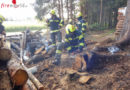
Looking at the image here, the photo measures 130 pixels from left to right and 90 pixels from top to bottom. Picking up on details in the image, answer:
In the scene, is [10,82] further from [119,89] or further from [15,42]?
[15,42]

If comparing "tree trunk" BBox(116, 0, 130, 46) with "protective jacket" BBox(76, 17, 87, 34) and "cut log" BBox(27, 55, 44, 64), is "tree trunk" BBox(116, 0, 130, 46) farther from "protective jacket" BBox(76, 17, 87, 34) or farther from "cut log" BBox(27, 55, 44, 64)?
"cut log" BBox(27, 55, 44, 64)

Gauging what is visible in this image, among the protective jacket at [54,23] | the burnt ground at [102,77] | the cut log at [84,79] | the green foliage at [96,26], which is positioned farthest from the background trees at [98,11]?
the cut log at [84,79]

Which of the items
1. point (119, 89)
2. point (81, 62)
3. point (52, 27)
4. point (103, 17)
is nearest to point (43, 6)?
point (103, 17)

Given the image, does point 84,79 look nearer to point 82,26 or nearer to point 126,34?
point 126,34

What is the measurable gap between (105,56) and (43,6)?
1329 cm

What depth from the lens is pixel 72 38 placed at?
601cm

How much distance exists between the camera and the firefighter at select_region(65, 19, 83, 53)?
589 cm

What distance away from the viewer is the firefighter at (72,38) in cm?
589

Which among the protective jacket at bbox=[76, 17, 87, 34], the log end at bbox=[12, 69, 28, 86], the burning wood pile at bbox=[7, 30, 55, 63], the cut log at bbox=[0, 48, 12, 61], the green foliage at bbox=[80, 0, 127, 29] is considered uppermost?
the green foliage at bbox=[80, 0, 127, 29]

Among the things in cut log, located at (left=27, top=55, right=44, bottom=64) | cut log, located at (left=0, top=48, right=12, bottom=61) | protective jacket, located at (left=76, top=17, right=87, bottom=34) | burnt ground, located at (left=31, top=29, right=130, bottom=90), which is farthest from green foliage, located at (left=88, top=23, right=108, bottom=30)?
cut log, located at (left=0, top=48, right=12, bottom=61)

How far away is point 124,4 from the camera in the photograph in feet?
34.5

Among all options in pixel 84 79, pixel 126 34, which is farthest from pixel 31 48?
pixel 126 34

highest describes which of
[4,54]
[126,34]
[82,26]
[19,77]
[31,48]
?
[82,26]

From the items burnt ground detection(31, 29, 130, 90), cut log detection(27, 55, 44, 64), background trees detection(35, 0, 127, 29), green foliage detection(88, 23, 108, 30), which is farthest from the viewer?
green foliage detection(88, 23, 108, 30)
